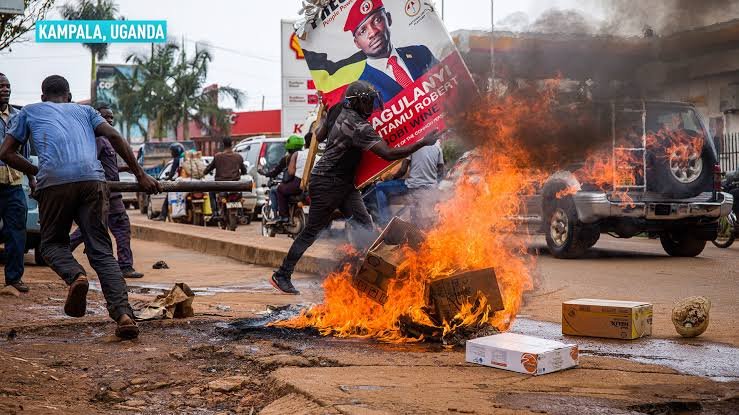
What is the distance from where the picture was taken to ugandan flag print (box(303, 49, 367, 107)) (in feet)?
26.6

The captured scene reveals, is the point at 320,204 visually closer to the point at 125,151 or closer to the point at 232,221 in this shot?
the point at 125,151

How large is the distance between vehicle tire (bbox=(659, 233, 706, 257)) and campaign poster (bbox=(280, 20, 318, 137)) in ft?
44.8

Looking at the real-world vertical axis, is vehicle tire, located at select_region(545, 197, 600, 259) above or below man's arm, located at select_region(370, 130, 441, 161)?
below

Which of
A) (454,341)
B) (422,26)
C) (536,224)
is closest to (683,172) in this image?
(536,224)

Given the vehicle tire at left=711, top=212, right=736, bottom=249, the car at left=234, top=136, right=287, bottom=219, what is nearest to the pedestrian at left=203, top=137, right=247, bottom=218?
the car at left=234, top=136, right=287, bottom=219

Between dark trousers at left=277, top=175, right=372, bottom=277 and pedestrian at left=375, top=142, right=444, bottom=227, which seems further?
pedestrian at left=375, top=142, right=444, bottom=227

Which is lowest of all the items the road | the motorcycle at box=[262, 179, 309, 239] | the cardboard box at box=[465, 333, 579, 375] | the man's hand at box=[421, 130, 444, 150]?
the road

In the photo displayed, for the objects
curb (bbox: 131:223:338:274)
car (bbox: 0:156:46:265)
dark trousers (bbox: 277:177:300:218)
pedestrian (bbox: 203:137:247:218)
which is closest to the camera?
curb (bbox: 131:223:338:274)

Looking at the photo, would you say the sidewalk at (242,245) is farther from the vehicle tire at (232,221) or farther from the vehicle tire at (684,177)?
the vehicle tire at (684,177)

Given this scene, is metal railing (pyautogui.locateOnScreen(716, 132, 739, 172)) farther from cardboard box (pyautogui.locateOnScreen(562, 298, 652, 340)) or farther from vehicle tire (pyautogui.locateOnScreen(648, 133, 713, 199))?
cardboard box (pyautogui.locateOnScreen(562, 298, 652, 340))

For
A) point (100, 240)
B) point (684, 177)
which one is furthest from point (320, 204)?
point (684, 177)

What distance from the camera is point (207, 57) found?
51406mm

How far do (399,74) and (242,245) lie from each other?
6124 mm

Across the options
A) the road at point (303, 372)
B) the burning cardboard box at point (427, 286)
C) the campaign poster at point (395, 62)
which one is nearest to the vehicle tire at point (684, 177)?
the road at point (303, 372)
